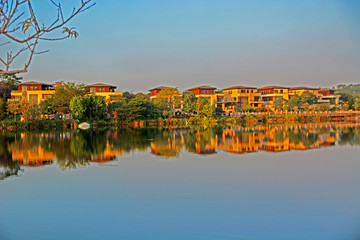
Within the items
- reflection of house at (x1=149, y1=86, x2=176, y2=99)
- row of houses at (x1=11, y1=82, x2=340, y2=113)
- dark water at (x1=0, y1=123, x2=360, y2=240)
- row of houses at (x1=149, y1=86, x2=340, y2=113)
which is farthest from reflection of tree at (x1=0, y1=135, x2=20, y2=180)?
row of houses at (x1=149, y1=86, x2=340, y2=113)

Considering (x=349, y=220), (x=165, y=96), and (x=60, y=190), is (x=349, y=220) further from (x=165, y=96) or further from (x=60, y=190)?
(x=165, y=96)

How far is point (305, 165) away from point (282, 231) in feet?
22.0

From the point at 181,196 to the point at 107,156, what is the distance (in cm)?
730

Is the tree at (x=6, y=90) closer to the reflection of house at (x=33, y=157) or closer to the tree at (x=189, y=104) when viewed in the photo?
the tree at (x=189, y=104)

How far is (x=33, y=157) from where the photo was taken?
14.6m

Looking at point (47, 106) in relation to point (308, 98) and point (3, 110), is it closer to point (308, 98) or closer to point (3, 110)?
point (3, 110)

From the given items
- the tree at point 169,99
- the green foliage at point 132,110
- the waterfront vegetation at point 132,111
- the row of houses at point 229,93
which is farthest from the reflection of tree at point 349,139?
the row of houses at point 229,93

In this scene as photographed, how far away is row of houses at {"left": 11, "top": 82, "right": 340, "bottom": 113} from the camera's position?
4634cm

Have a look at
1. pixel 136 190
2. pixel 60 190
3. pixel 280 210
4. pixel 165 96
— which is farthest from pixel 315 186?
pixel 165 96

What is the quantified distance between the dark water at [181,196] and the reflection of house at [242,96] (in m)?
38.4

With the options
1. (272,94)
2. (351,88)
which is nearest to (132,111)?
(272,94)

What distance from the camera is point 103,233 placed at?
606 cm

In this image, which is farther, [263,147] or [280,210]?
[263,147]

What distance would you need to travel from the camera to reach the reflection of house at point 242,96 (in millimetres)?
53312
